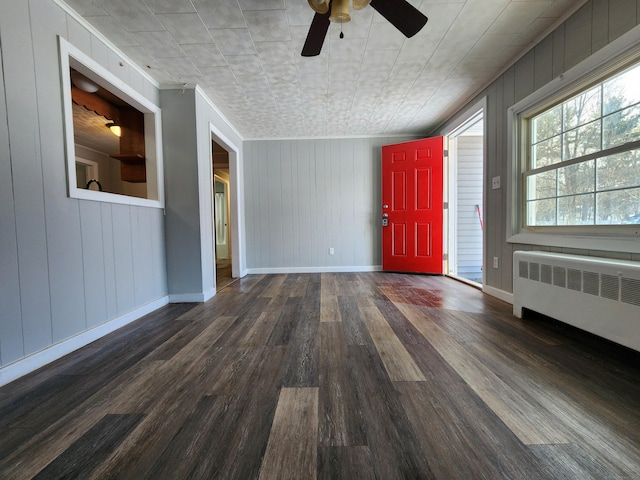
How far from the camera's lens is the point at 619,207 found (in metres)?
1.62

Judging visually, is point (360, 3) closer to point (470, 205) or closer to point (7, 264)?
point (7, 264)

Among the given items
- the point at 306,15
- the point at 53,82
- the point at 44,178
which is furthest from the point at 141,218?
the point at 306,15

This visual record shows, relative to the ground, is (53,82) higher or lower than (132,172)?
higher

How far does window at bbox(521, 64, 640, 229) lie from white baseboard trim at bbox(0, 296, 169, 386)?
3662mm

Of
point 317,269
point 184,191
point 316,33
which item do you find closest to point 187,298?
point 184,191

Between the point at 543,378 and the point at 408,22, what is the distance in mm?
2160

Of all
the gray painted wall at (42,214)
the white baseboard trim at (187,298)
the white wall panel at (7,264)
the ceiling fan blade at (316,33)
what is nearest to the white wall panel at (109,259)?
the gray painted wall at (42,214)

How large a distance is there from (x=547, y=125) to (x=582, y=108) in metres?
0.31

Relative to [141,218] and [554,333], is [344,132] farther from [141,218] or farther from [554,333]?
[554,333]

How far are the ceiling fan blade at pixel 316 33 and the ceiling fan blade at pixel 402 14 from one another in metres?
0.30

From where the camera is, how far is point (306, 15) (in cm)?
178

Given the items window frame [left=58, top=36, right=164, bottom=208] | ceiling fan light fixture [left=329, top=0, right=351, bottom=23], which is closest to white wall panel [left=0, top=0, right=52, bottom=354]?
window frame [left=58, top=36, right=164, bottom=208]

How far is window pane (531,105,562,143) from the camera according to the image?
206cm

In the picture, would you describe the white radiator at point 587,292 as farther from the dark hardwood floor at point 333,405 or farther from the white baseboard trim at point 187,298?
the white baseboard trim at point 187,298
